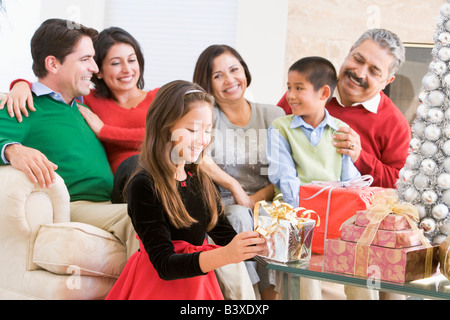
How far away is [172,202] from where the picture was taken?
141cm

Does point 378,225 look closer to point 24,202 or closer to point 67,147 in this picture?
point 24,202

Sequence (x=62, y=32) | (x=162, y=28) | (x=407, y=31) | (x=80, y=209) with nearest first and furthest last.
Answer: (x=80, y=209), (x=62, y=32), (x=407, y=31), (x=162, y=28)

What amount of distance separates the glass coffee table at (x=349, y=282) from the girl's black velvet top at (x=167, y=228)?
0.67 feet

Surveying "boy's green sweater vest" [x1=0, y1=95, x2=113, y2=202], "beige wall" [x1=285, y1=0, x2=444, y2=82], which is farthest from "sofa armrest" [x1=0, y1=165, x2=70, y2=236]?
"beige wall" [x1=285, y1=0, x2=444, y2=82]

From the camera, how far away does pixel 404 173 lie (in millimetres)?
1542

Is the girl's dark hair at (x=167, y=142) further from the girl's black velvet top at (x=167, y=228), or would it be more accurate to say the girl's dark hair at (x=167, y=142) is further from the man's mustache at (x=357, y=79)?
the man's mustache at (x=357, y=79)

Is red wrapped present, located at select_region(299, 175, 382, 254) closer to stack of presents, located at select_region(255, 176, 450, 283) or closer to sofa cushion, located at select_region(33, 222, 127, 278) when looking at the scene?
stack of presents, located at select_region(255, 176, 450, 283)

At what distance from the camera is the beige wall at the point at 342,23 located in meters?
3.13

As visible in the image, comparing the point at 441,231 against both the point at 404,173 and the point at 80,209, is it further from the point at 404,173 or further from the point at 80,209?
the point at 80,209

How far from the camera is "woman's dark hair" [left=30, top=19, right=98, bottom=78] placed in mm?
2268

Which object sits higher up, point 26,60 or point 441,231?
point 26,60
